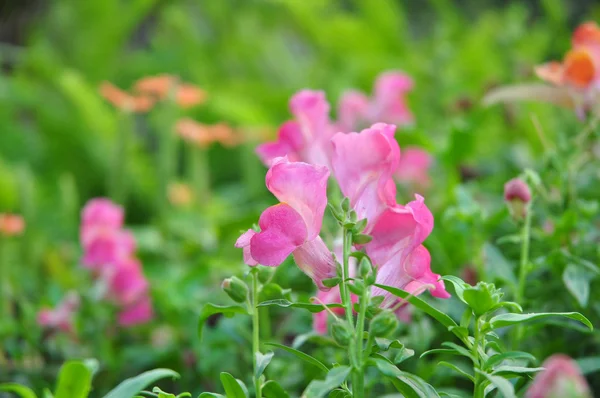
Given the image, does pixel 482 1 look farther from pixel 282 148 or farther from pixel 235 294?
pixel 235 294

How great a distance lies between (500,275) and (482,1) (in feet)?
11.4

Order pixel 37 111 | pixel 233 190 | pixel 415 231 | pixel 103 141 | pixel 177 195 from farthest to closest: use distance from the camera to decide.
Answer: pixel 37 111 → pixel 103 141 → pixel 233 190 → pixel 177 195 → pixel 415 231

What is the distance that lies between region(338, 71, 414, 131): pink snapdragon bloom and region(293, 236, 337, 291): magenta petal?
706 mm

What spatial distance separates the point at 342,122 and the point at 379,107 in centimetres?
7

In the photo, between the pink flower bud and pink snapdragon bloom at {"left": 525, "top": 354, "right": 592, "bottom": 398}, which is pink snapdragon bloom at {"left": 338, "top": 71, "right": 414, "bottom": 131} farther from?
pink snapdragon bloom at {"left": 525, "top": 354, "right": 592, "bottom": 398}

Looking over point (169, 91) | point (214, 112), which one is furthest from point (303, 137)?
point (214, 112)

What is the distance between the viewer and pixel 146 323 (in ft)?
3.81

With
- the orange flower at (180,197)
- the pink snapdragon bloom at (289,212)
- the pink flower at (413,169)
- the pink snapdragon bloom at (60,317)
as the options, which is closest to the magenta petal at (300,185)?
the pink snapdragon bloom at (289,212)

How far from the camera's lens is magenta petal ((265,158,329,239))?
0.50 meters

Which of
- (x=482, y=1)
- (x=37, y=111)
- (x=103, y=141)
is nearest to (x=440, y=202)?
(x=103, y=141)

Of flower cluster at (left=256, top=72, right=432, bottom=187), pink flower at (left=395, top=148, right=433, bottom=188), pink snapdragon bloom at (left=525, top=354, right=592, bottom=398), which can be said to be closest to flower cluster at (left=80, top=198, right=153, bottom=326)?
flower cluster at (left=256, top=72, right=432, bottom=187)

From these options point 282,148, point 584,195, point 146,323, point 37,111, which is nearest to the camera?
point 282,148

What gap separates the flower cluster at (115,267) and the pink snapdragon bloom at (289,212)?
2.09ft

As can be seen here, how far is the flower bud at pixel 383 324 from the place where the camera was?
0.46 metres
